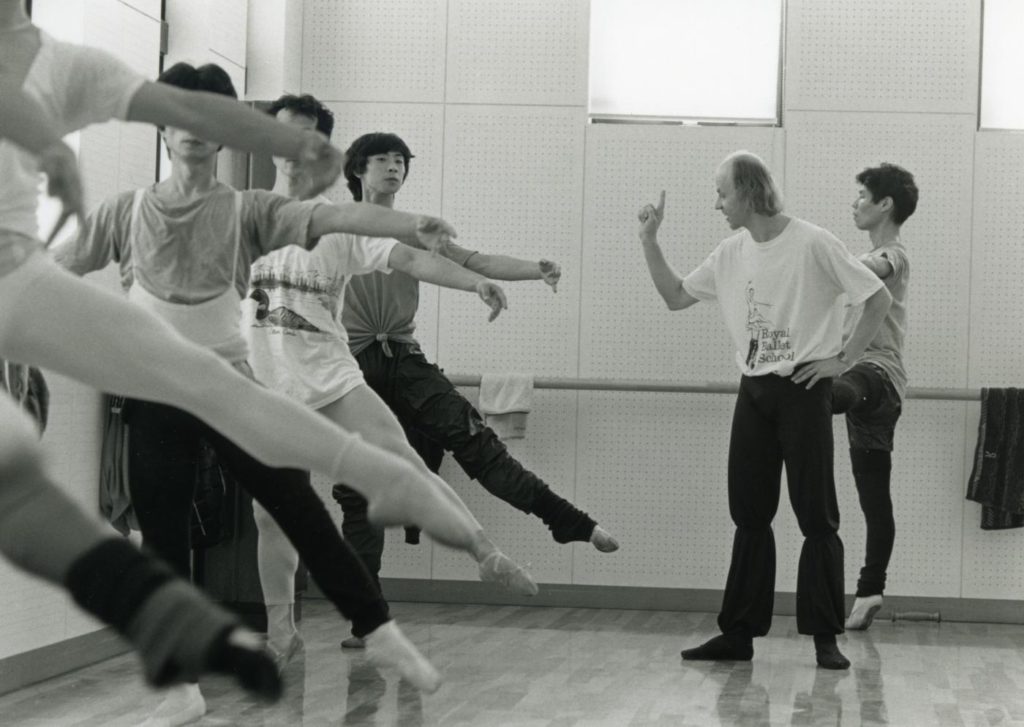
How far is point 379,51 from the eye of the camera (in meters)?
6.50

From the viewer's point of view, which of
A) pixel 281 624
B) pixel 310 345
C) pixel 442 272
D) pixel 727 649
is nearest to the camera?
pixel 442 272

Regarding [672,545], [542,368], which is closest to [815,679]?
[672,545]

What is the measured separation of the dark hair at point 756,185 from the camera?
4605mm

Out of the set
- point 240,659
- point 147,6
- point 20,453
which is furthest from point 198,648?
point 147,6

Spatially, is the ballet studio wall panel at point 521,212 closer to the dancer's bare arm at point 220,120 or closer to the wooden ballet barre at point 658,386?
the wooden ballet barre at point 658,386

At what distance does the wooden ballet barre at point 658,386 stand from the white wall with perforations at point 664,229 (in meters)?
0.11

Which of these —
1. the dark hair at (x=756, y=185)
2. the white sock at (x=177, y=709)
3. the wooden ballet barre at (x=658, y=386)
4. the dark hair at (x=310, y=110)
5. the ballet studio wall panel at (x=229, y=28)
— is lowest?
the white sock at (x=177, y=709)

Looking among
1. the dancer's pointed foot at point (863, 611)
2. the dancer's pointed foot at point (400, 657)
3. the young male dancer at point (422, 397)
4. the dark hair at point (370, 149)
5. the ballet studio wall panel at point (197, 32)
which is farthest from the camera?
the dancer's pointed foot at point (863, 611)

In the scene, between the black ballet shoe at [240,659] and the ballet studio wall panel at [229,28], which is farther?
the ballet studio wall panel at [229,28]

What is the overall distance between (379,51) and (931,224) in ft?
8.06

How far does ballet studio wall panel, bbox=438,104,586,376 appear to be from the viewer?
6.41m

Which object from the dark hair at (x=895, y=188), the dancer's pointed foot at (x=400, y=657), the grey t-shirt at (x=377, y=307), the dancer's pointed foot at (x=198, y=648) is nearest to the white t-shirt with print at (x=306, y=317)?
the grey t-shirt at (x=377, y=307)

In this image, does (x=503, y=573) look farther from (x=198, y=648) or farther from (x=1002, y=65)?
(x=1002, y=65)

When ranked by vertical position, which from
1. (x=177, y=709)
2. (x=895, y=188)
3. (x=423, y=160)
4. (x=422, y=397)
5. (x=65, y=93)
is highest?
(x=423, y=160)
